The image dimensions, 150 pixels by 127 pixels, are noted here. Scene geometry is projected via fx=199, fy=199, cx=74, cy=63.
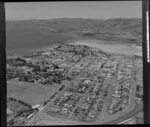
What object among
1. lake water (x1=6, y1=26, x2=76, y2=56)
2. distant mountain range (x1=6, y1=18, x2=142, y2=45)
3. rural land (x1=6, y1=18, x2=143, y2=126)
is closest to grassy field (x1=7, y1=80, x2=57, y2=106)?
rural land (x1=6, y1=18, x2=143, y2=126)

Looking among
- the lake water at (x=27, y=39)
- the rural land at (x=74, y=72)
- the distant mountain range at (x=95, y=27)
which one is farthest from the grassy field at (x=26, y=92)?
the distant mountain range at (x=95, y=27)

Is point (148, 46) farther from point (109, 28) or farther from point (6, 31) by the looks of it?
point (6, 31)

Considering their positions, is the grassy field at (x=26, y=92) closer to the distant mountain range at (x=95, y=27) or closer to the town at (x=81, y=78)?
the town at (x=81, y=78)

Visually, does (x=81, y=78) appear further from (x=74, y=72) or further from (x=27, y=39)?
(x=27, y=39)

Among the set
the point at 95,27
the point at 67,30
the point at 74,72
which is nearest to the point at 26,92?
the point at 74,72

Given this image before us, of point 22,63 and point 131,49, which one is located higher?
point 131,49

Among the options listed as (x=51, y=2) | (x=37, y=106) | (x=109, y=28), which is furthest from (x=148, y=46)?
(x=37, y=106)

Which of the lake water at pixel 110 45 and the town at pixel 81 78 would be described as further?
the lake water at pixel 110 45
